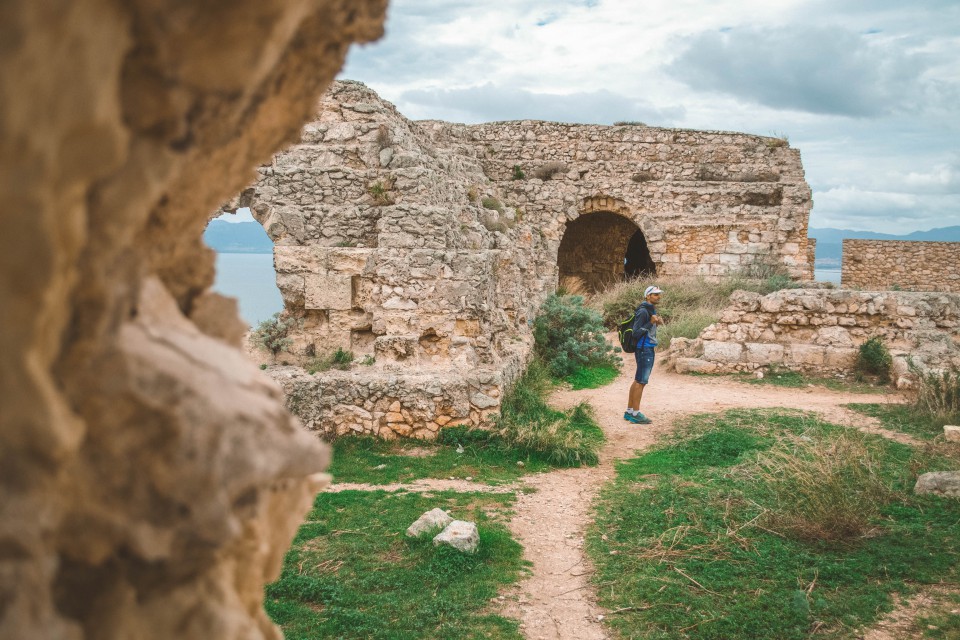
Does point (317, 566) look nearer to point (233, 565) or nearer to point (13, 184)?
point (233, 565)

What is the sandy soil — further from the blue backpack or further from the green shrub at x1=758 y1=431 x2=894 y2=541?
the green shrub at x1=758 y1=431 x2=894 y2=541

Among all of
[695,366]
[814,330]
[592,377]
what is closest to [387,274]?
[592,377]

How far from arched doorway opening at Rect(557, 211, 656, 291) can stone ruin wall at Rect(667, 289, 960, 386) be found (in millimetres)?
9334

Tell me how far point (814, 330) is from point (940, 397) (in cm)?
318

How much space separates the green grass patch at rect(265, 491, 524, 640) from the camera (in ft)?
11.7

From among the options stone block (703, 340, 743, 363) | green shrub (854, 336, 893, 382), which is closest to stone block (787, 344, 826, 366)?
green shrub (854, 336, 893, 382)

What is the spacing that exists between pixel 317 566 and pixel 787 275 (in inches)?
545

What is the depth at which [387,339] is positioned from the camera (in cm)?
693

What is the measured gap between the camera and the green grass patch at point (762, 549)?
11.8 feet

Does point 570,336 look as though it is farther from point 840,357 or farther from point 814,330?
point 840,357

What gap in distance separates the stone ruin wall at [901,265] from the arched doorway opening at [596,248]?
7.08 meters

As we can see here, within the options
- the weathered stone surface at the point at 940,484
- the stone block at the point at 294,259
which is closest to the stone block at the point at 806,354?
the weathered stone surface at the point at 940,484

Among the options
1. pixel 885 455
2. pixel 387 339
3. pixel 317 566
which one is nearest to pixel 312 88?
pixel 317 566

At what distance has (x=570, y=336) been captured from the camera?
10.5m
